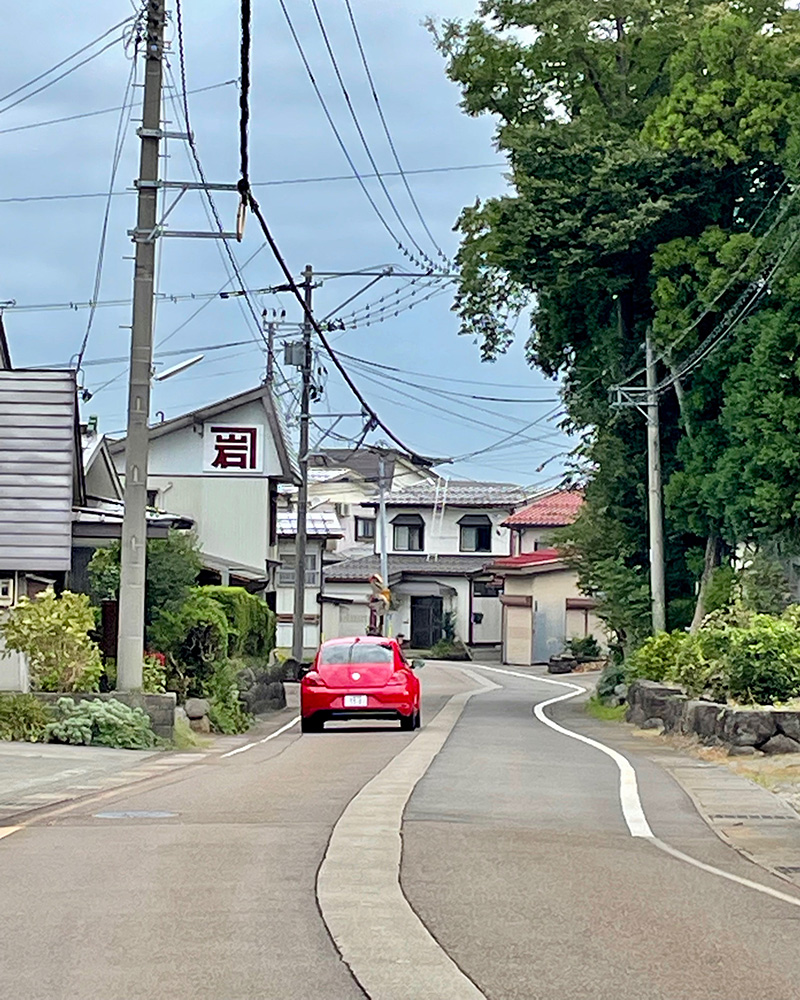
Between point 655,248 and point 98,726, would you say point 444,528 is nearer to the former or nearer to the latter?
point 655,248

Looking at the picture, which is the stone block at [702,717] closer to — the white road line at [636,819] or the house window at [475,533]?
the white road line at [636,819]

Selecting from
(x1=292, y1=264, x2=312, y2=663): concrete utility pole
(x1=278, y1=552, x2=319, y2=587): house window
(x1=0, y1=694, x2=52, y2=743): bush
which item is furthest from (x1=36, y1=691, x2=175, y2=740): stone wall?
(x1=278, y1=552, x2=319, y2=587): house window

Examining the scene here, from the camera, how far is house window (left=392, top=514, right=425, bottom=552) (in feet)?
263

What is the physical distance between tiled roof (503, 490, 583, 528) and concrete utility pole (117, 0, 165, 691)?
52323mm

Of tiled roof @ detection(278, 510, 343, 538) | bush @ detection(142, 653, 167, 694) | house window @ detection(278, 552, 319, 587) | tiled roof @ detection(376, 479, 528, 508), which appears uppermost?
tiled roof @ detection(376, 479, 528, 508)

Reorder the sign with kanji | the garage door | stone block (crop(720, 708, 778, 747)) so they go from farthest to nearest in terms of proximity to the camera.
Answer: the garage door → the sign with kanji → stone block (crop(720, 708, 778, 747))

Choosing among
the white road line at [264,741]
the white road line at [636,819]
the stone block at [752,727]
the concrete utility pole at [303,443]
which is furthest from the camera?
the concrete utility pole at [303,443]

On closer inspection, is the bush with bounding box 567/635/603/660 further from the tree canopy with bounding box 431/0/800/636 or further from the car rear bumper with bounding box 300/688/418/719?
the car rear bumper with bounding box 300/688/418/719

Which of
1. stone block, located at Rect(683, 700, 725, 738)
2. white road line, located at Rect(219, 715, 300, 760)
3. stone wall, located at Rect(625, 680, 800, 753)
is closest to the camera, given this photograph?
stone wall, located at Rect(625, 680, 800, 753)

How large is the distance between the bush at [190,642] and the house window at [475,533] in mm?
54279

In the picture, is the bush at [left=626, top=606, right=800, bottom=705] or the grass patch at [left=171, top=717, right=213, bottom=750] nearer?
the grass patch at [left=171, top=717, right=213, bottom=750]

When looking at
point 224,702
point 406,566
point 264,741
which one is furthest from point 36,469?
point 406,566

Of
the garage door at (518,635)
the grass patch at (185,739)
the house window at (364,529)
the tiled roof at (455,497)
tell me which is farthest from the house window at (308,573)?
the grass patch at (185,739)

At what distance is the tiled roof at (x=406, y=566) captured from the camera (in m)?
75.3
